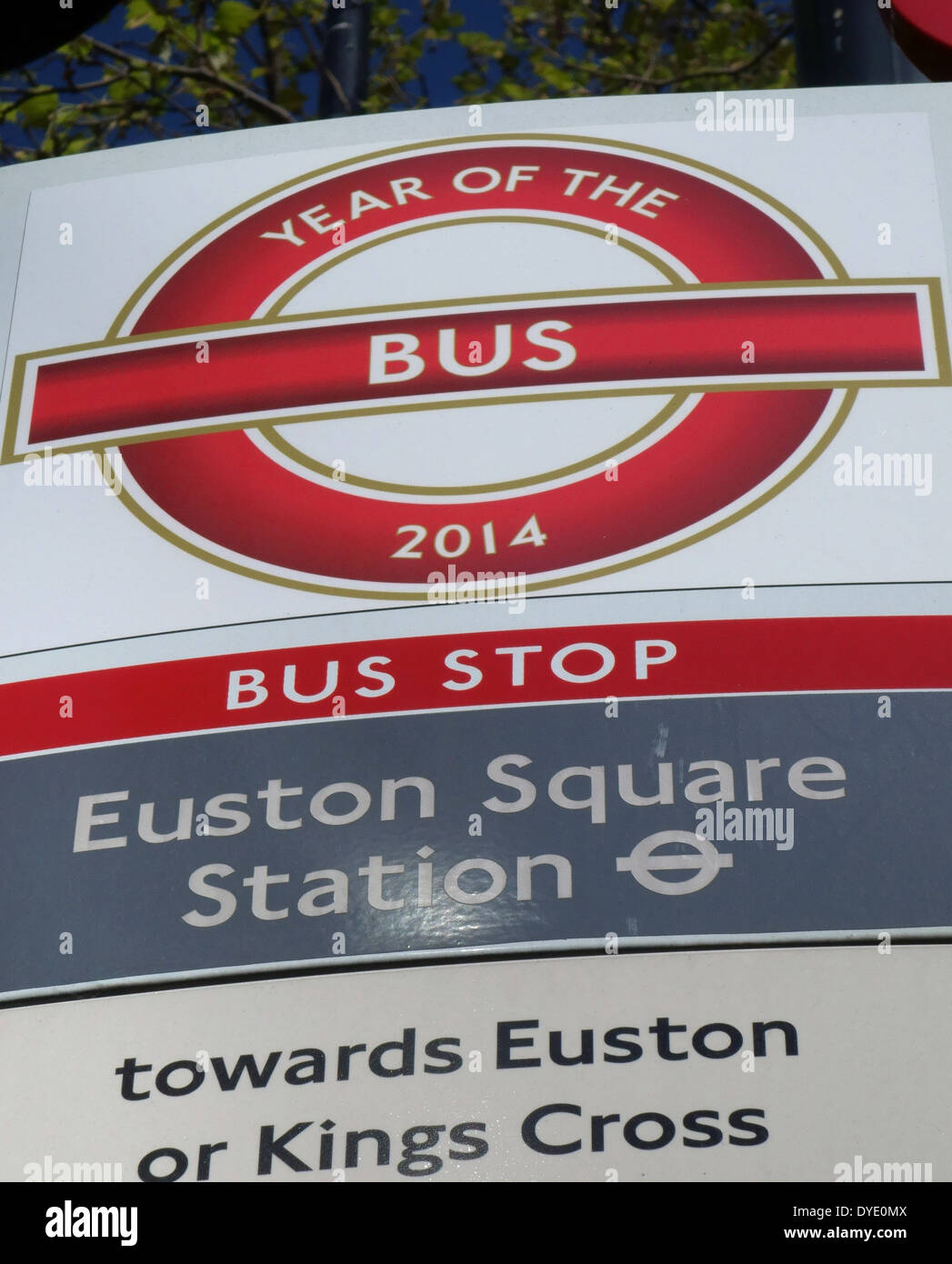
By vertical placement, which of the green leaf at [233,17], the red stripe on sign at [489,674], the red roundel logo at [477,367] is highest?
the green leaf at [233,17]

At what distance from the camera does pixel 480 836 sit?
3.85 metres

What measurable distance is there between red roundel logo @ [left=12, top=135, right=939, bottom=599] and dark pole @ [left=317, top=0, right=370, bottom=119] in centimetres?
390

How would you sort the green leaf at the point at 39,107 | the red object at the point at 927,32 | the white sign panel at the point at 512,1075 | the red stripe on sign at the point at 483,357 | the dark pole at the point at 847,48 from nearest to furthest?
1. the white sign panel at the point at 512,1075
2. the red stripe on sign at the point at 483,357
3. the red object at the point at 927,32
4. the dark pole at the point at 847,48
5. the green leaf at the point at 39,107

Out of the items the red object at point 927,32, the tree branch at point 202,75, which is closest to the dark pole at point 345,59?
the tree branch at point 202,75

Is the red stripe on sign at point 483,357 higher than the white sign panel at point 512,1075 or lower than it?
higher

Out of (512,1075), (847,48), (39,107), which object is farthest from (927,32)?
(39,107)

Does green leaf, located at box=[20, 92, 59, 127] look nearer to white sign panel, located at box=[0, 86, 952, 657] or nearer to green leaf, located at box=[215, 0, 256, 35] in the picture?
green leaf, located at box=[215, 0, 256, 35]

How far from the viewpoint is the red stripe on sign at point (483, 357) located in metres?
4.68

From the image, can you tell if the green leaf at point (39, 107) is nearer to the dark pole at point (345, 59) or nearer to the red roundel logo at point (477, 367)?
the dark pole at point (345, 59)

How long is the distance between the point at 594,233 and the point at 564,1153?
2.65m

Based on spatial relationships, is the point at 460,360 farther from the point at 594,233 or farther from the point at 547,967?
the point at 547,967

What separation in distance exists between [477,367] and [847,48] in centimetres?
233

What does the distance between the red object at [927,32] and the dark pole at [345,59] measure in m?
3.62

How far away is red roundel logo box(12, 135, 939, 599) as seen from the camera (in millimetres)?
4406
